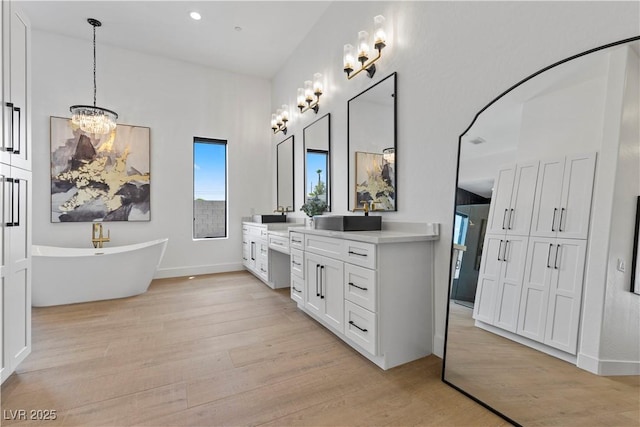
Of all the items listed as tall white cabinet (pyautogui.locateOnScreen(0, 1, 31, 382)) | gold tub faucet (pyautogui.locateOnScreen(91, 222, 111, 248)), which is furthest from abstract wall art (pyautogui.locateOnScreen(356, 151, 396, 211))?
gold tub faucet (pyautogui.locateOnScreen(91, 222, 111, 248))

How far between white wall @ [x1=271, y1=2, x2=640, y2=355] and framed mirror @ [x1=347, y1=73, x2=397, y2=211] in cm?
8

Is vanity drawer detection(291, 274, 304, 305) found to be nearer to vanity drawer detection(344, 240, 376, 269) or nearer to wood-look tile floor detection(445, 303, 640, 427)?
vanity drawer detection(344, 240, 376, 269)

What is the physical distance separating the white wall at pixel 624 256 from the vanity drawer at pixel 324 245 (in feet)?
4.95

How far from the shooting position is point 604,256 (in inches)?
46.6

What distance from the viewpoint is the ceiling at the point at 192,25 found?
11.6ft

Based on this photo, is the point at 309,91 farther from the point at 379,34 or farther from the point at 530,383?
the point at 530,383

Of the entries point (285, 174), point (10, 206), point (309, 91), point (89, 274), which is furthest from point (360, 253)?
point (89, 274)

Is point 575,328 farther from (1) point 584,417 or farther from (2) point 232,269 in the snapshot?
(2) point 232,269

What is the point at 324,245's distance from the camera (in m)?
2.57

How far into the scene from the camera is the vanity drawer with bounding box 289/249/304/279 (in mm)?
2963

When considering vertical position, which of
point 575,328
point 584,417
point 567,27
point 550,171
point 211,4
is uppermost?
point 211,4

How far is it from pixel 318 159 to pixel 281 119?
1.39 meters

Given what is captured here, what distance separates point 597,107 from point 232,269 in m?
5.04

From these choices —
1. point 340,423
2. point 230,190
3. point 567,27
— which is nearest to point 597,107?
point 567,27
